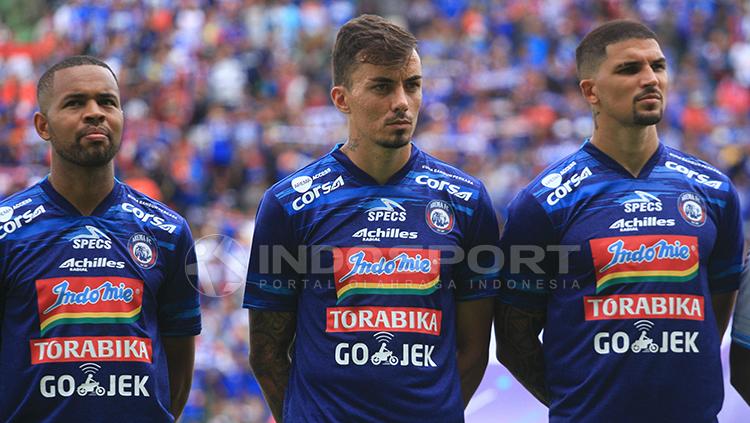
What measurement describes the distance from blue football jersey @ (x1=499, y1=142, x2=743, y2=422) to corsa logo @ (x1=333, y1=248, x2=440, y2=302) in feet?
1.31

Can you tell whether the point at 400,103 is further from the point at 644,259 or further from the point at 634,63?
the point at 644,259

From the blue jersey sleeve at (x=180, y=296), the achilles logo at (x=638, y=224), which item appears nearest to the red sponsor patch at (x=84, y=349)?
the blue jersey sleeve at (x=180, y=296)

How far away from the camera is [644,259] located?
5.36 m

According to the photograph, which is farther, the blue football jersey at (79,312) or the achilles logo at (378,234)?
the achilles logo at (378,234)

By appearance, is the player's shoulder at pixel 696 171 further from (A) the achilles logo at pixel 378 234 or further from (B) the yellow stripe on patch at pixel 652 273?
(A) the achilles logo at pixel 378 234

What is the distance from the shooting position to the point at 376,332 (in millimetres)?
5289

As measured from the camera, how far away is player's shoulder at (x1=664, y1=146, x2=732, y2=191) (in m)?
5.53

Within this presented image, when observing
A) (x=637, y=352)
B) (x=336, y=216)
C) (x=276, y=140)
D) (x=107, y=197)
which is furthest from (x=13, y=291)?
(x=276, y=140)

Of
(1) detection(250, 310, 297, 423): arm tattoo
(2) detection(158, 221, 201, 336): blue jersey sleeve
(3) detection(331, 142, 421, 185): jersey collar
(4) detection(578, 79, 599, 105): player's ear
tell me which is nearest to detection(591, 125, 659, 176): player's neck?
(4) detection(578, 79, 599, 105): player's ear

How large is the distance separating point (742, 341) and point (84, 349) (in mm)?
2609

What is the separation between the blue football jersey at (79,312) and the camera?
5223mm

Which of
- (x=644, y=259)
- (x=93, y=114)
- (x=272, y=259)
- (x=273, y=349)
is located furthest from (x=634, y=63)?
(x=93, y=114)

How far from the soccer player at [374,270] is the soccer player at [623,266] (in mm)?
214

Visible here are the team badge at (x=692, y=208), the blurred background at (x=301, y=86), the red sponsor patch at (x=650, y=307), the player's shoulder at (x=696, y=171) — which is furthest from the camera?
the blurred background at (x=301, y=86)
